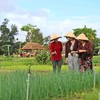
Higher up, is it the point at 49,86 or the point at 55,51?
the point at 55,51

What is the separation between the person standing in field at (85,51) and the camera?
7.58m

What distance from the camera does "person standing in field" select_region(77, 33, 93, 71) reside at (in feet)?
24.9

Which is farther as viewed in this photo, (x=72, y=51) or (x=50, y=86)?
(x=72, y=51)

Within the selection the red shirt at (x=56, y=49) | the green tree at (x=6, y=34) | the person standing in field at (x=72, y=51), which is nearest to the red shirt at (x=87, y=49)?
the person standing in field at (x=72, y=51)

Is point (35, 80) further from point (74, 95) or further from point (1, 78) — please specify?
point (74, 95)

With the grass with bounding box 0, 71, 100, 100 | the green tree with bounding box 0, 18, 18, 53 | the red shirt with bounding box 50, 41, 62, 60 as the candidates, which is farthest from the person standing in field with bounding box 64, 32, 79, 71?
the green tree with bounding box 0, 18, 18, 53

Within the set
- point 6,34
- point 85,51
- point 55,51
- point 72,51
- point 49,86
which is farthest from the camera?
point 6,34

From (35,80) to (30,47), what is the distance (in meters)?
54.1

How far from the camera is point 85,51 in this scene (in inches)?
296

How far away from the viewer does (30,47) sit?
58.9 metres

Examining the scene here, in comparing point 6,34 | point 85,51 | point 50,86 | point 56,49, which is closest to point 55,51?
point 56,49

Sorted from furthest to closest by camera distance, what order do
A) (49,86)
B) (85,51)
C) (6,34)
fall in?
1. (6,34)
2. (85,51)
3. (49,86)

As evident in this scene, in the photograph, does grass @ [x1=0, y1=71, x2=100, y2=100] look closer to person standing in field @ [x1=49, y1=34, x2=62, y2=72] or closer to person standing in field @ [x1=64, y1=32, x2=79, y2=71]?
person standing in field @ [x1=64, y1=32, x2=79, y2=71]

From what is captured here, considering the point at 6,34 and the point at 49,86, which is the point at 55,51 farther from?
the point at 6,34
